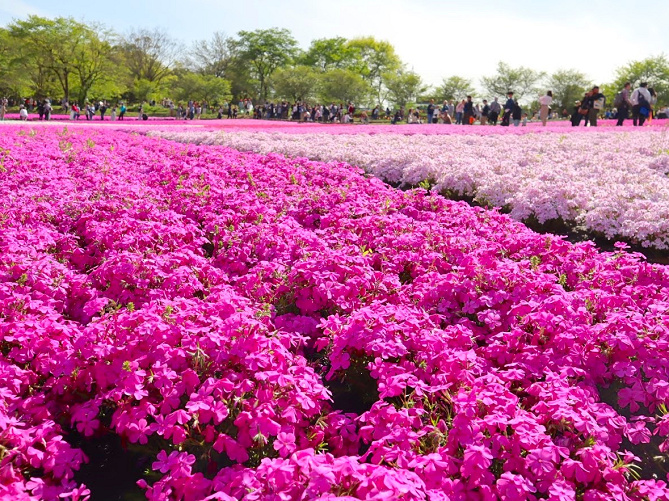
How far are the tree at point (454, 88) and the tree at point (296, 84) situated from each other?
29.5 m

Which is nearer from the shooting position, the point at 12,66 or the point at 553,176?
the point at 553,176

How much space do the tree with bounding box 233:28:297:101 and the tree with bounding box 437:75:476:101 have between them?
2347cm

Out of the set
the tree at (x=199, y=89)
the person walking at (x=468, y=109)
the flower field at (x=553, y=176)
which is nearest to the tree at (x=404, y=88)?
the tree at (x=199, y=89)

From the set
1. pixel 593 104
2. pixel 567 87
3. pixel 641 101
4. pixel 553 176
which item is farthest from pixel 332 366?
pixel 567 87

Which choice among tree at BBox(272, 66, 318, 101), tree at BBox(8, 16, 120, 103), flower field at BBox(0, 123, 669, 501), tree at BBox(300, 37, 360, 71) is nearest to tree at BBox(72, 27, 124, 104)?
tree at BBox(8, 16, 120, 103)

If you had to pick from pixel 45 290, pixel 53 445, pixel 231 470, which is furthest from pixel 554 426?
pixel 45 290

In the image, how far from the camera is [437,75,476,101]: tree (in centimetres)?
8150

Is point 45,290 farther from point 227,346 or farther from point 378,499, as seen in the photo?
point 378,499

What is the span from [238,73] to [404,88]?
76.0ft

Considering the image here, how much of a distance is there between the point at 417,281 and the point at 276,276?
4.07 ft

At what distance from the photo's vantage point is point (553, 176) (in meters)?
8.55

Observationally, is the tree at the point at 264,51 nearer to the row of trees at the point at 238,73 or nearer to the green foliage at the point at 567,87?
the row of trees at the point at 238,73

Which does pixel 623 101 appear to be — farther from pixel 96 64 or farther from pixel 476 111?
pixel 96 64

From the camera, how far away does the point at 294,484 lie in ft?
7.27
